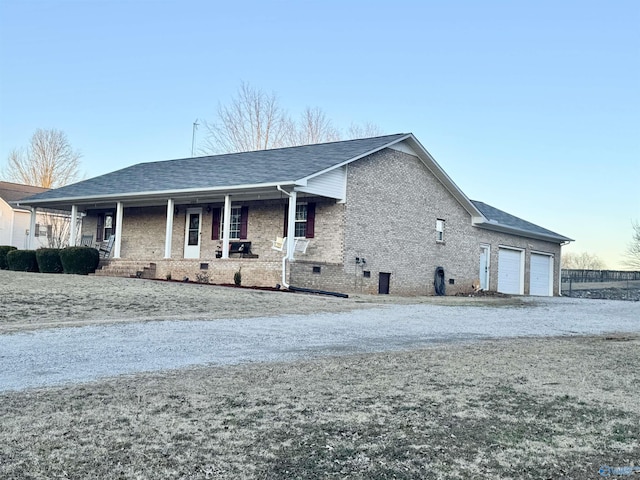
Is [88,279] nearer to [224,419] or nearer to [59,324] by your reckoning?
[59,324]

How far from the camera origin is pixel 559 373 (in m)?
7.11

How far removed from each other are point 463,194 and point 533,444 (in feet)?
71.2

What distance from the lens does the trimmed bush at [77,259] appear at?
23.0m

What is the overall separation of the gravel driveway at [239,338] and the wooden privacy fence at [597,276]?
26933mm

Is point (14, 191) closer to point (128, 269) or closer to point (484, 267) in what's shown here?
point (128, 269)

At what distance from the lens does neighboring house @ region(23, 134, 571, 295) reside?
20969 mm

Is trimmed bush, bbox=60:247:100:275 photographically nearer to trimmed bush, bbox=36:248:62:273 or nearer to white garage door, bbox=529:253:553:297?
trimmed bush, bbox=36:248:62:273

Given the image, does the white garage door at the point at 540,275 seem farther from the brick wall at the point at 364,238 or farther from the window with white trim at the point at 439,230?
the window with white trim at the point at 439,230

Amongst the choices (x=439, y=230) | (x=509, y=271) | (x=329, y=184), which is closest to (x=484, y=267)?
(x=509, y=271)

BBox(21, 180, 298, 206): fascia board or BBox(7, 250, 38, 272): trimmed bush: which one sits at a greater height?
BBox(21, 180, 298, 206): fascia board

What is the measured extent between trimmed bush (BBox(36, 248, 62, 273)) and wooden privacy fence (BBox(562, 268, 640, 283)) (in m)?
28.0

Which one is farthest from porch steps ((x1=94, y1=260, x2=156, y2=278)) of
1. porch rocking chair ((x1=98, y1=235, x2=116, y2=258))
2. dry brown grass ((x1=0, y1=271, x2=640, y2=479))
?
dry brown grass ((x1=0, y1=271, x2=640, y2=479))

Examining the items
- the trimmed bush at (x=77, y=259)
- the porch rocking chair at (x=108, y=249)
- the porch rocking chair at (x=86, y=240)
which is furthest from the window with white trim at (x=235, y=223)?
the porch rocking chair at (x=86, y=240)

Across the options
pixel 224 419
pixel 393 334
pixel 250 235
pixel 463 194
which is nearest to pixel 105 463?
pixel 224 419
